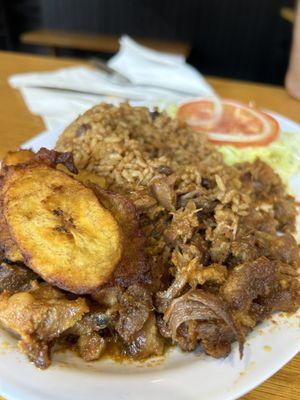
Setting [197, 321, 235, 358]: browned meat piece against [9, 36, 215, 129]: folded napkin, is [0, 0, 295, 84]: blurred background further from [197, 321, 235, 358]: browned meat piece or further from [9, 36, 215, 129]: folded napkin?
[197, 321, 235, 358]: browned meat piece

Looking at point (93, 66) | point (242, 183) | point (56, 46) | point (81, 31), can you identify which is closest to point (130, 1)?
point (81, 31)

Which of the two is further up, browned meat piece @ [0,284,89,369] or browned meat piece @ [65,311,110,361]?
browned meat piece @ [0,284,89,369]

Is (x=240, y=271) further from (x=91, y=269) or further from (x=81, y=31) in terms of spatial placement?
(x=81, y=31)

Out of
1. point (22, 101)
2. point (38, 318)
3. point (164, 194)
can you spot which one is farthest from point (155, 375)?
point (22, 101)

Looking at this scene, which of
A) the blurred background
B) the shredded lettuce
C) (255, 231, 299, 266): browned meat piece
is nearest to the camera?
(255, 231, 299, 266): browned meat piece

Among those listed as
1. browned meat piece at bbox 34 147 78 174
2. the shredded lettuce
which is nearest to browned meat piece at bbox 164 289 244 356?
browned meat piece at bbox 34 147 78 174

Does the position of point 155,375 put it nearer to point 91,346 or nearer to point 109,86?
point 91,346

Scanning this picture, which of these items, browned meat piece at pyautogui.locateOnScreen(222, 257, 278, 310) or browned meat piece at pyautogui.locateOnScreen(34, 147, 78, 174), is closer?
browned meat piece at pyautogui.locateOnScreen(222, 257, 278, 310)

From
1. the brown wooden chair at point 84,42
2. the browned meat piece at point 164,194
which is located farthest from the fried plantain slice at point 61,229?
the brown wooden chair at point 84,42
